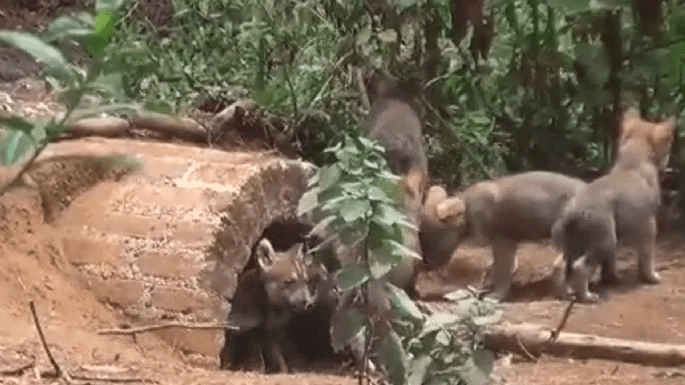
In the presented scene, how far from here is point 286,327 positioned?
584 cm

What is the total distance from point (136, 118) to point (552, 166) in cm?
235

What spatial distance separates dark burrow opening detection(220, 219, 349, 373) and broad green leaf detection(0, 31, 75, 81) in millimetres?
3546

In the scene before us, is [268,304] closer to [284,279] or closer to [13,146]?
[284,279]

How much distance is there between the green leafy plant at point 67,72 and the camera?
5.87ft

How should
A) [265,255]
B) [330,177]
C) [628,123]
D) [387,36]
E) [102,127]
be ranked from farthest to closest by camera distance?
[387,36] → [628,123] → [265,255] → [102,127] → [330,177]

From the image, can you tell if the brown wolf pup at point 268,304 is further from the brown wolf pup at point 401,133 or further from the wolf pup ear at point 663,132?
the wolf pup ear at point 663,132

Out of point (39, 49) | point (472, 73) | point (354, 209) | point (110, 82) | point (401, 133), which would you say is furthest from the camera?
point (472, 73)

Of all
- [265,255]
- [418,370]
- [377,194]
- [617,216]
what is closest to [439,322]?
[418,370]

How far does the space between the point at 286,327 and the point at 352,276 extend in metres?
2.60

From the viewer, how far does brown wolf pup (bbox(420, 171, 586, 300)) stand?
19.2ft

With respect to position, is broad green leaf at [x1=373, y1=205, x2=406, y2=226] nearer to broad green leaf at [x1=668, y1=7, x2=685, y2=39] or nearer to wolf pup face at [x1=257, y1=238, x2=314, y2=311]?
wolf pup face at [x1=257, y1=238, x2=314, y2=311]

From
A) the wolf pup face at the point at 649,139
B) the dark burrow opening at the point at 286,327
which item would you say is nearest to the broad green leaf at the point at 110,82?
the dark burrow opening at the point at 286,327

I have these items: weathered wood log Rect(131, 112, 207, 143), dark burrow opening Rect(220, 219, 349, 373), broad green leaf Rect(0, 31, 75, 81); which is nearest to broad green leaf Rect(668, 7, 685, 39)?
dark burrow opening Rect(220, 219, 349, 373)

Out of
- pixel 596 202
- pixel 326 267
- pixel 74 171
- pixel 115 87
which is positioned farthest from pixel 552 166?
pixel 115 87
